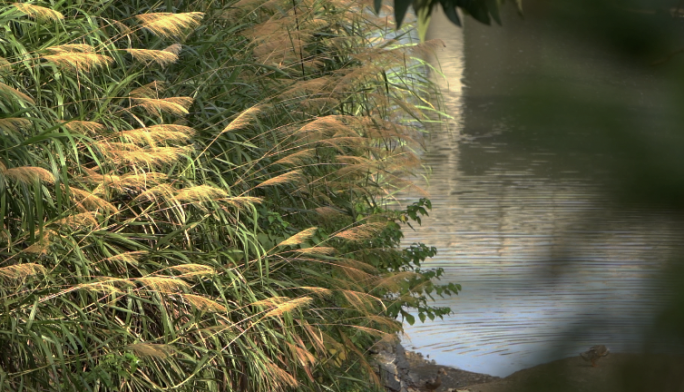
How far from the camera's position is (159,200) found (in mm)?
2842

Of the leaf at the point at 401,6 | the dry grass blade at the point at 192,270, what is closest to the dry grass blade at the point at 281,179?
the dry grass blade at the point at 192,270

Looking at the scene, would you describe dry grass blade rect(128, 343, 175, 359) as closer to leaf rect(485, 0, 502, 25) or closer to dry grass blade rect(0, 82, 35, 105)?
dry grass blade rect(0, 82, 35, 105)

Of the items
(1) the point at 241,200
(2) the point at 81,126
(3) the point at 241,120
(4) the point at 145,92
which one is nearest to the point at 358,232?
(1) the point at 241,200

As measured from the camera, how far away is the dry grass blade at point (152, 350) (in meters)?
2.18

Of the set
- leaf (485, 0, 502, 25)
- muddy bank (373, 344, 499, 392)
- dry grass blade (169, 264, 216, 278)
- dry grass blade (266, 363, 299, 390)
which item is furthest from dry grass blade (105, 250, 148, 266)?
leaf (485, 0, 502, 25)

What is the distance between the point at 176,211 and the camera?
279cm

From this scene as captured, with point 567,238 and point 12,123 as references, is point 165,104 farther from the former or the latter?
point 567,238

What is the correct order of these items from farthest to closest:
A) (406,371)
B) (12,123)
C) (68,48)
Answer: (406,371) → (68,48) → (12,123)

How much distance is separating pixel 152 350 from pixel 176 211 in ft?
2.41

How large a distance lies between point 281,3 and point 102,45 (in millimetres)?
1063

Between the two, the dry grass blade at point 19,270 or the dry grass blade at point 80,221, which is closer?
the dry grass blade at point 19,270

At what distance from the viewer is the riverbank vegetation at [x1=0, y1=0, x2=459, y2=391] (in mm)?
2396

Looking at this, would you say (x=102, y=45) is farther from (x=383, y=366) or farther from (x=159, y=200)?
(x=383, y=366)

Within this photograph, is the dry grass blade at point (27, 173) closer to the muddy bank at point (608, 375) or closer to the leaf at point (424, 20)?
the leaf at point (424, 20)
